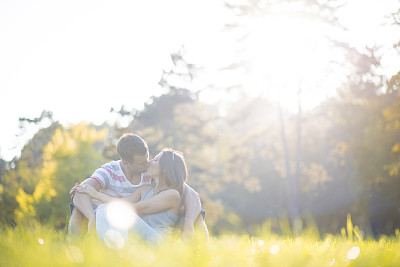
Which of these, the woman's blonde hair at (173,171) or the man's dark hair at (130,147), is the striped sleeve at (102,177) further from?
the woman's blonde hair at (173,171)

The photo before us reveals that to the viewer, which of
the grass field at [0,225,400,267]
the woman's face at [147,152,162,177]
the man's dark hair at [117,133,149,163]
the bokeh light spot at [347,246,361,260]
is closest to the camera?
the grass field at [0,225,400,267]

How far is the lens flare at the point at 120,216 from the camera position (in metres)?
4.24

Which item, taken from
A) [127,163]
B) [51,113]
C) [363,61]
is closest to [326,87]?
[363,61]

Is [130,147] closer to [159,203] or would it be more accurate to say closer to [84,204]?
[84,204]

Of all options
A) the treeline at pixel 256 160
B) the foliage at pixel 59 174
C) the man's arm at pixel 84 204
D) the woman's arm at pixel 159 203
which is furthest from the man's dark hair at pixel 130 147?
the foliage at pixel 59 174

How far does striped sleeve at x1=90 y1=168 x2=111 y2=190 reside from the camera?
5516 millimetres

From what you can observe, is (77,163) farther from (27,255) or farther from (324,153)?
(324,153)

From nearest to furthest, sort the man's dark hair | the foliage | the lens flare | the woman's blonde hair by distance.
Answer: the lens flare
the woman's blonde hair
the man's dark hair
the foliage

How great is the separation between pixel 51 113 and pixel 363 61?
→ 95.6 feet

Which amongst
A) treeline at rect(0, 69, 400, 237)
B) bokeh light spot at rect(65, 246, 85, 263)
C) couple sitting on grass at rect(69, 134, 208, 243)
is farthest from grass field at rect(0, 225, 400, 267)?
treeline at rect(0, 69, 400, 237)

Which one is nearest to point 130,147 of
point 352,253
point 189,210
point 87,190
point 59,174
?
point 87,190

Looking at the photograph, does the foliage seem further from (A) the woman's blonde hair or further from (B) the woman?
(A) the woman's blonde hair

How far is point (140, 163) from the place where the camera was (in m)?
5.72

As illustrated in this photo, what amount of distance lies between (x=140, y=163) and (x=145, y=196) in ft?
1.97
